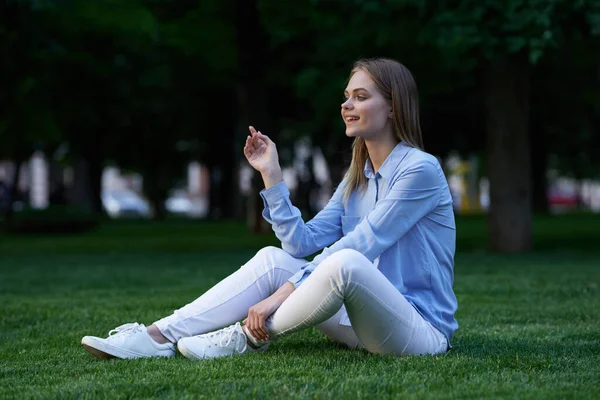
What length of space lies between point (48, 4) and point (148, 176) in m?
28.9

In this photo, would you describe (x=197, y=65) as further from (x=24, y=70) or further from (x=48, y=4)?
(x=48, y=4)

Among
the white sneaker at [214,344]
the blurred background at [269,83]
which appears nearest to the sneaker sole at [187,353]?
the white sneaker at [214,344]

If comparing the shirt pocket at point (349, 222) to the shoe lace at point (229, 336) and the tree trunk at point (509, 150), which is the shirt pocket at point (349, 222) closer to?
the shoe lace at point (229, 336)

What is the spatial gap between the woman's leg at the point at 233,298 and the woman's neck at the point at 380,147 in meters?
0.68

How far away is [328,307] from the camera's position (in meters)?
4.74

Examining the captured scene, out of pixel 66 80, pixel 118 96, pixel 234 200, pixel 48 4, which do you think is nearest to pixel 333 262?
pixel 48 4

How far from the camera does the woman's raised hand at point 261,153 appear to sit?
16.9 ft

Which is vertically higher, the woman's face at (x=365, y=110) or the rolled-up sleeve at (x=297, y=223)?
the woman's face at (x=365, y=110)

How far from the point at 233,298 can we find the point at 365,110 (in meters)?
1.14

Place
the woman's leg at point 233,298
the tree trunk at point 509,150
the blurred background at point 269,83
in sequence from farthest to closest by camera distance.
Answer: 1. the tree trunk at point 509,150
2. the blurred background at point 269,83
3. the woman's leg at point 233,298

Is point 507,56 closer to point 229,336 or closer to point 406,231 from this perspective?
point 406,231

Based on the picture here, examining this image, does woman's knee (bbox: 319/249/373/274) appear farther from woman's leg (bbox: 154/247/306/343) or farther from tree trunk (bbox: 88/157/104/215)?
tree trunk (bbox: 88/157/104/215)

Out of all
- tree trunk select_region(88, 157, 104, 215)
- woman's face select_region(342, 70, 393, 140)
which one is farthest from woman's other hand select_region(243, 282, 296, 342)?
tree trunk select_region(88, 157, 104, 215)

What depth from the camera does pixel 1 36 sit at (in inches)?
632
